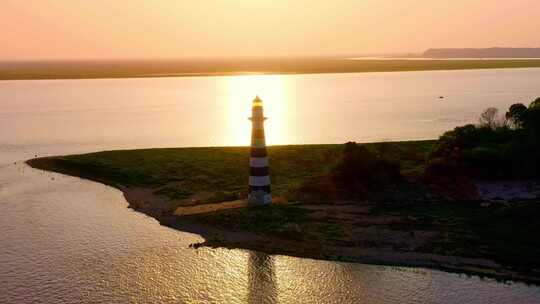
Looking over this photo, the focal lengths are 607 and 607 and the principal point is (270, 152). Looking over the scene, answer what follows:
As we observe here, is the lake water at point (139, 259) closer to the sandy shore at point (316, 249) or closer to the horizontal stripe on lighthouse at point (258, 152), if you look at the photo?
the sandy shore at point (316, 249)

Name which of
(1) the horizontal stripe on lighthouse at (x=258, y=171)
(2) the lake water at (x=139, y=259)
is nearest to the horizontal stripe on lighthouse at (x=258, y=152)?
(1) the horizontal stripe on lighthouse at (x=258, y=171)

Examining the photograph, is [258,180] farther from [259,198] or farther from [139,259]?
[139,259]

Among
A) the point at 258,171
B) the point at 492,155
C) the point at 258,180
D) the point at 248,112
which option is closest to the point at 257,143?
the point at 258,171

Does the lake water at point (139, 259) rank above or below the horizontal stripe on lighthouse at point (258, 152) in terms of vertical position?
below

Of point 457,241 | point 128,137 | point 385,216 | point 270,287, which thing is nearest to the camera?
point 270,287

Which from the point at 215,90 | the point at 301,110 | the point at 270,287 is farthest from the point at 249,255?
the point at 215,90

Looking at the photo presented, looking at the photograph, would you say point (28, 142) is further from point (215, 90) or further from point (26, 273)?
point (215, 90)

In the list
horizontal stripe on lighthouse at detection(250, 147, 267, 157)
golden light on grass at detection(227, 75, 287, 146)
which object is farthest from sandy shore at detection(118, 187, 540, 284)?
golden light on grass at detection(227, 75, 287, 146)
